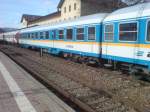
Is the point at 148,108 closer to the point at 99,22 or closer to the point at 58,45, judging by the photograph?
the point at 99,22

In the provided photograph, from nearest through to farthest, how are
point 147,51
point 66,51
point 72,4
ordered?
point 147,51, point 66,51, point 72,4

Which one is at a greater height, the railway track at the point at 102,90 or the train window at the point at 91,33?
the train window at the point at 91,33

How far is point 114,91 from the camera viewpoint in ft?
31.4

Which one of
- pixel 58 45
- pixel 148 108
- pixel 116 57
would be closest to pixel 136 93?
pixel 148 108

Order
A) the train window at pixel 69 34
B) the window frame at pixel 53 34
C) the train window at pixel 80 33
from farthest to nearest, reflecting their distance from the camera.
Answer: the window frame at pixel 53 34
the train window at pixel 69 34
the train window at pixel 80 33

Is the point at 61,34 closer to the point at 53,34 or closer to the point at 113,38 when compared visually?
the point at 53,34

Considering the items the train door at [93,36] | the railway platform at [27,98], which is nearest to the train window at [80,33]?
the train door at [93,36]

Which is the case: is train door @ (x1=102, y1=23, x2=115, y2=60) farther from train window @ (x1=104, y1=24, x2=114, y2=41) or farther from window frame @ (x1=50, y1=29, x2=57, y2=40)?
window frame @ (x1=50, y1=29, x2=57, y2=40)

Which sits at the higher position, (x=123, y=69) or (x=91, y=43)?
(x=91, y=43)

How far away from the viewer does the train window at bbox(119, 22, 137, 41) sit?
11612 mm

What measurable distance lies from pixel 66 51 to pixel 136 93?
11.1 m

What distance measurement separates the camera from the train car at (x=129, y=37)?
428 inches

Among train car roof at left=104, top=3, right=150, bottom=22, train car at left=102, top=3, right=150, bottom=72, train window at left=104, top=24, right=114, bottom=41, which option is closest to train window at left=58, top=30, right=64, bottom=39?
train car at left=102, top=3, right=150, bottom=72

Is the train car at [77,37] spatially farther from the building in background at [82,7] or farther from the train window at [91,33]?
the building in background at [82,7]
